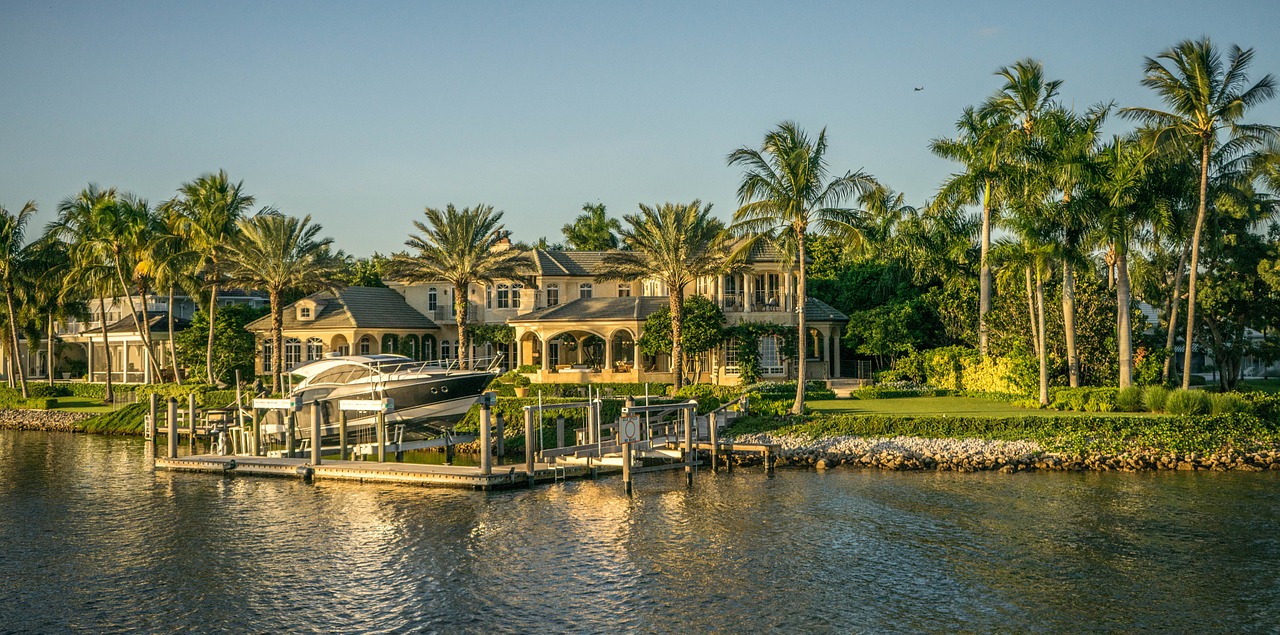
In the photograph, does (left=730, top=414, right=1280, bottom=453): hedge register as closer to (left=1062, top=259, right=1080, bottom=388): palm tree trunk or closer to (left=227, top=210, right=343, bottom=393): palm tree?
(left=1062, top=259, right=1080, bottom=388): palm tree trunk

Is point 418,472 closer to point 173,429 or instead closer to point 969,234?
point 173,429

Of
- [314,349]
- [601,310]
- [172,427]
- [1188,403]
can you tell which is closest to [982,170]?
[1188,403]

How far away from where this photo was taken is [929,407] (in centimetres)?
3812

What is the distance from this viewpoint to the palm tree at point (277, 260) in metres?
51.1

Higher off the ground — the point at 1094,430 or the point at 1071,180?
the point at 1071,180

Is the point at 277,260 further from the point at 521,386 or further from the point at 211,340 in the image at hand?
the point at 521,386

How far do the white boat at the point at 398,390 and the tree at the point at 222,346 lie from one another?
70.6ft

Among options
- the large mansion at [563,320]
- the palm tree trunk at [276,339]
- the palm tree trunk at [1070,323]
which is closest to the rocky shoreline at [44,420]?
the palm tree trunk at [276,339]

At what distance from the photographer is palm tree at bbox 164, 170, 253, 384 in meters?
53.6

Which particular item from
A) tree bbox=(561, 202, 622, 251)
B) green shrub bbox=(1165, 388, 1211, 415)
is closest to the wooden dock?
green shrub bbox=(1165, 388, 1211, 415)

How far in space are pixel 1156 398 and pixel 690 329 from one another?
1957cm

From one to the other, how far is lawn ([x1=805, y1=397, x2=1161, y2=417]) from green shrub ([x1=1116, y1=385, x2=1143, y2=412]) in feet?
1.80

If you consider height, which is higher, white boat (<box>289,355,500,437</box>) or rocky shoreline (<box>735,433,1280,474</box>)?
white boat (<box>289,355,500,437</box>)

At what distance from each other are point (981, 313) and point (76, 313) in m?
49.6
